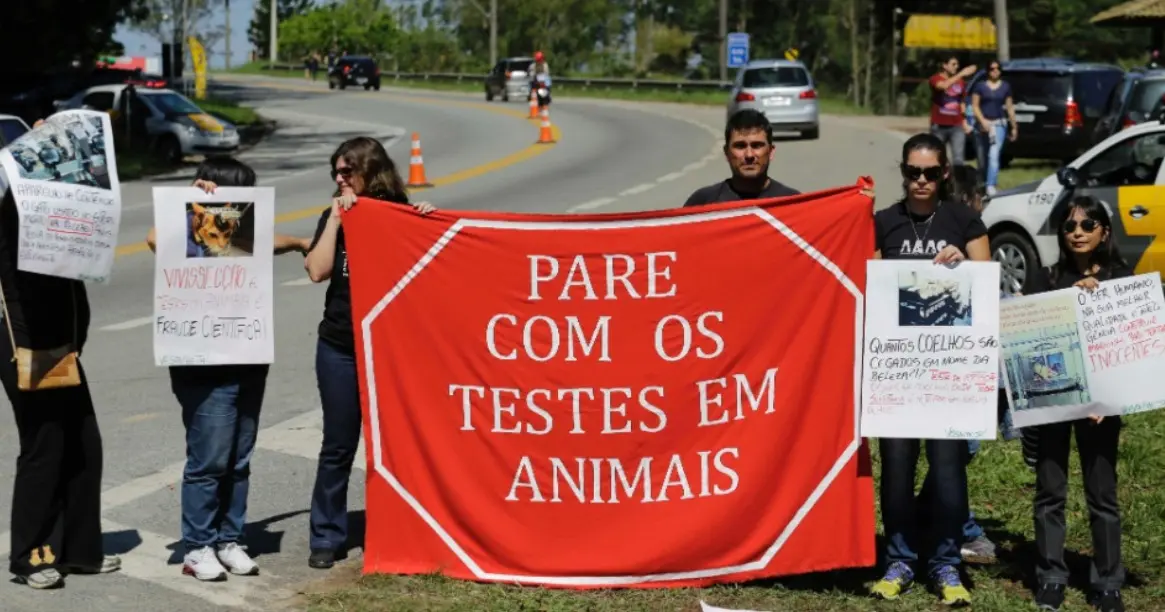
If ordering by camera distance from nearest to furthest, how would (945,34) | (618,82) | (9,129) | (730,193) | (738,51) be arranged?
(730,193), (9,129), (738,51), (945,34), (618,82)

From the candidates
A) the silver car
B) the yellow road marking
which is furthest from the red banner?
the silver car

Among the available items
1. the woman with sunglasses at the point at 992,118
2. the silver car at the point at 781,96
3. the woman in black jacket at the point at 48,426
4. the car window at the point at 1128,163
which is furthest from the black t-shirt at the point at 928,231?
the silver car at the point at 781,96

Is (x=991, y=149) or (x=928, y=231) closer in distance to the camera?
(x=928, y=231)

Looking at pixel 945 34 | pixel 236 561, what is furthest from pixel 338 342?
pixel 945 34

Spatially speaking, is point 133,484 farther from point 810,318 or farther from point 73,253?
point 810,318

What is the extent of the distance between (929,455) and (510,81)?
2208 inches

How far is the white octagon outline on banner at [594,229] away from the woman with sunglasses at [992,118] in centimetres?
1593

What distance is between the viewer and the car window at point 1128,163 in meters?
13.0

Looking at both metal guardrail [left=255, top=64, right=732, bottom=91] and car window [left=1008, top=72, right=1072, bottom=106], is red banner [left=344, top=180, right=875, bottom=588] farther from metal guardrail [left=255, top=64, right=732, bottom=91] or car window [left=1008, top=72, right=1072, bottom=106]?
metal guardrail [left=255, top=64, right=732, bottom=91]

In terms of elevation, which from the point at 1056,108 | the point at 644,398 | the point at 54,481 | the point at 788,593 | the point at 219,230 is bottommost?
the point at 788,593

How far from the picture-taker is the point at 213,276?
6586mm

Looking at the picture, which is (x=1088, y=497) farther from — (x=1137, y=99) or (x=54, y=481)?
(x=1137, y=99)

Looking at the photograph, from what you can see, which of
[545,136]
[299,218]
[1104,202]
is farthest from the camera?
[545,136]

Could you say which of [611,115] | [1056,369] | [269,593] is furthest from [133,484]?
[611,115]
